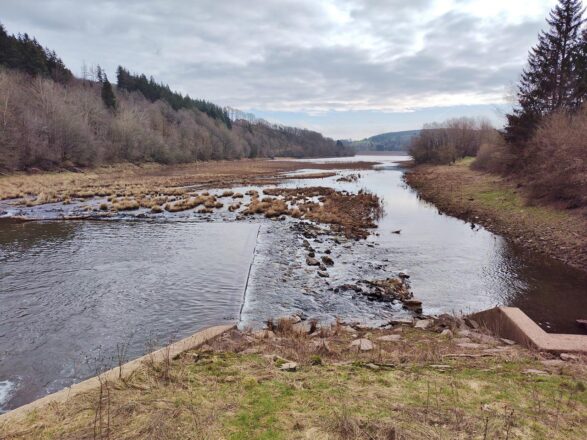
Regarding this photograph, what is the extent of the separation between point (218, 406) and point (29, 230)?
21.2m

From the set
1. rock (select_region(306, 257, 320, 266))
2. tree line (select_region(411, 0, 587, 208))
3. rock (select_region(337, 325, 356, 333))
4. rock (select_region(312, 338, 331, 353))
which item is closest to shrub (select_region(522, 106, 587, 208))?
tree line (select_region(411, 0, 587, 208))

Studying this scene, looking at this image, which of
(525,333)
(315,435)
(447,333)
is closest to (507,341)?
(525,333)

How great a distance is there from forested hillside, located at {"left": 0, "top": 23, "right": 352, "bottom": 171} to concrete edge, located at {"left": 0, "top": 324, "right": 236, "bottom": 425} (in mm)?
45791

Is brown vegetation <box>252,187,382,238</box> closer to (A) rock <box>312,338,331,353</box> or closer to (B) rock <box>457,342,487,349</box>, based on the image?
(B) rock <box>457,342,487,349</box>

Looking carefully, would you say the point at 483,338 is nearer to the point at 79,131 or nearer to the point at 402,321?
the point at 402,321

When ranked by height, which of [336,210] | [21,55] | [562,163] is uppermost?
[21,55]

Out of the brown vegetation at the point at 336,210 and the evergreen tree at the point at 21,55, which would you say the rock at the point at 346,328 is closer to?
the brown vegetation at the point at 336,210

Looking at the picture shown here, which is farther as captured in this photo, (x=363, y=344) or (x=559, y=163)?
(x=559, y=163)

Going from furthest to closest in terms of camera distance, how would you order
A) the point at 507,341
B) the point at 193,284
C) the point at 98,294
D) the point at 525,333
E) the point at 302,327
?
1. the point at 193,284
2. the point at 98,294
3. the point at 302,327
4. the point at 507,341
5. the point at 525,333

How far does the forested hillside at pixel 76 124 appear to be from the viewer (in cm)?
4850

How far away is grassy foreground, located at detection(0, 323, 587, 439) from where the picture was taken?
4070mm

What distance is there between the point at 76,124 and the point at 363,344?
205 feet

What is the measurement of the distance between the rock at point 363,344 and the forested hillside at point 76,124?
48.1 m

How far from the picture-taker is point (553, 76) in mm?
32656
